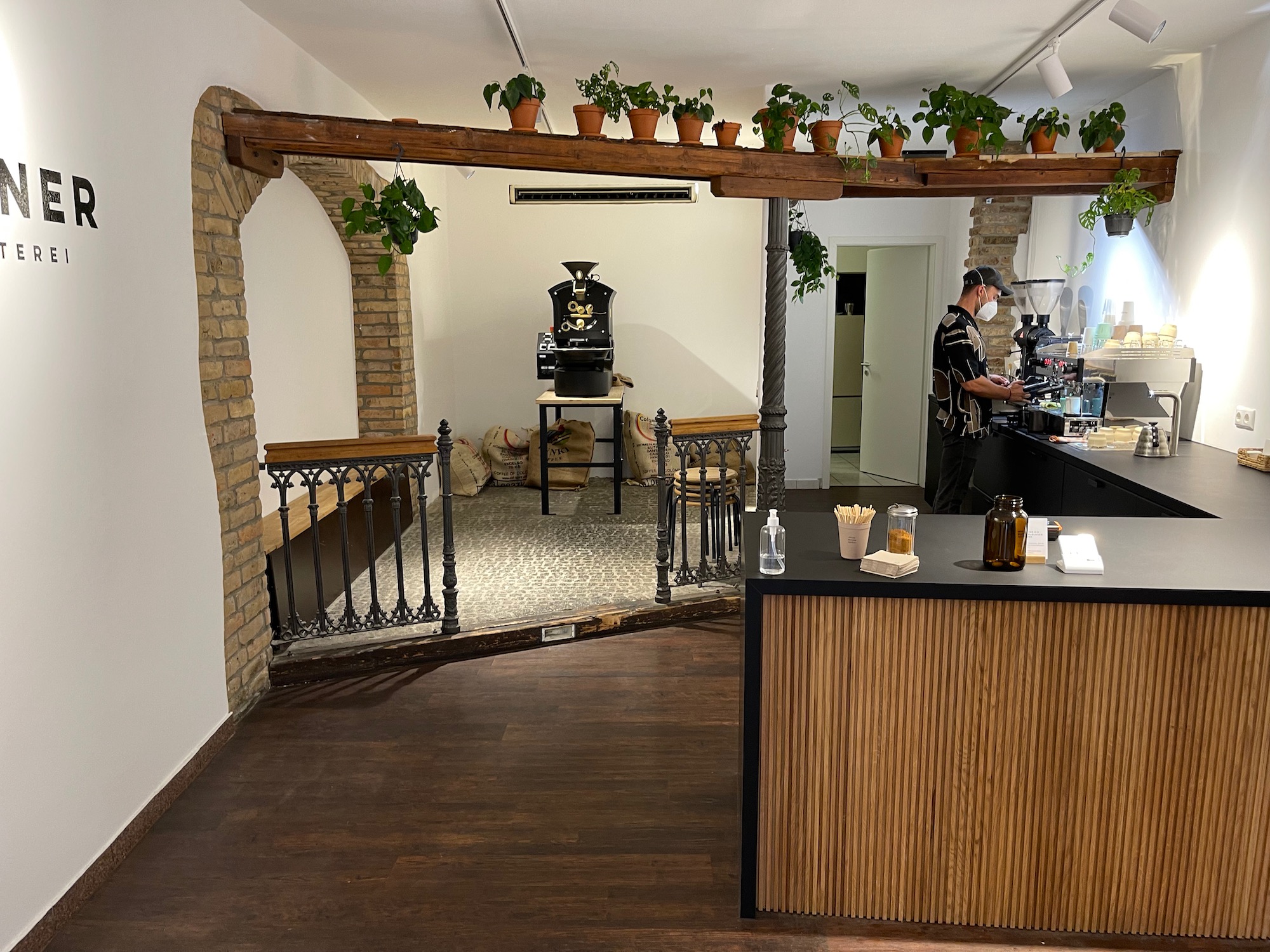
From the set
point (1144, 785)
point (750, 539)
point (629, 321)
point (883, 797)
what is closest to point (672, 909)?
point (883, 797)

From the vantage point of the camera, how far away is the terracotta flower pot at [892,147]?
457 centimetres

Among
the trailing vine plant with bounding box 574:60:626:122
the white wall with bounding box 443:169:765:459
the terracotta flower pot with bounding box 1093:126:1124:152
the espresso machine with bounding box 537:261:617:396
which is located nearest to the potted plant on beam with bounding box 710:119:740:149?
the trailing vine plant with bounding box 574:60:626:122

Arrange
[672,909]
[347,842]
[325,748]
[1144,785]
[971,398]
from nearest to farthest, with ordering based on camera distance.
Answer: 1. [1144,785]
2. [672,909]
3. [347,842]
4. [325,748]
5. [971,398]

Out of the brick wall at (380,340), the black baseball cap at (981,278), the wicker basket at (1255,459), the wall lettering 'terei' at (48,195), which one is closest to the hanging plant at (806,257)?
the black baseball cap at (981,278)

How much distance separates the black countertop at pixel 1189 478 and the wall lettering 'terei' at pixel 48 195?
11.7 ft

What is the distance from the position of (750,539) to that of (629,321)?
18.7ft

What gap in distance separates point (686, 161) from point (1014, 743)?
2990mm

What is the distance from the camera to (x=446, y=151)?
3838mm

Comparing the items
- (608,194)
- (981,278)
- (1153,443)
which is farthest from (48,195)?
(608,194)

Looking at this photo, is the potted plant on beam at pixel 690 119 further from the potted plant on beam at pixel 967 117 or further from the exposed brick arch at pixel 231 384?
Result: the exposed brick arch at pixel 231 384

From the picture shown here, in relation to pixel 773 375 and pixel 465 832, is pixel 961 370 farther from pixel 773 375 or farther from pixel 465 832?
pixel 465 832

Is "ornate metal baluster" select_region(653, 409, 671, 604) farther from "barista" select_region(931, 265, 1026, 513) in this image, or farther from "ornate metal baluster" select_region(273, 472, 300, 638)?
"ornate metal baluster" select_region(273, 472, 300, 638)

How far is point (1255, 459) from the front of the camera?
385 centimetres

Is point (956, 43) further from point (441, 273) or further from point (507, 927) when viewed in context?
point (441, 273)
